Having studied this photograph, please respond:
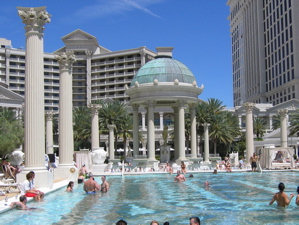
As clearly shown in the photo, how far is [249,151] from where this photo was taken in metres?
45.1

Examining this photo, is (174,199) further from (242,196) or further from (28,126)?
(28,126)

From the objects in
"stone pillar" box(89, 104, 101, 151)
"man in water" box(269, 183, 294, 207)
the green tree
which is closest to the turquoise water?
"man in water" box(269, 183, 294, 207)

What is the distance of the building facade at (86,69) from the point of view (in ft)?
412

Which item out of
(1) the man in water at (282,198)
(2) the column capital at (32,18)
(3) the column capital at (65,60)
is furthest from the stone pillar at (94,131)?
(1) the man in water at (282,198)

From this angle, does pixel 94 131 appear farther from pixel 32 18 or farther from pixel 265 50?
pixel 265 50

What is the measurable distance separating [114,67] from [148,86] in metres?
85.8

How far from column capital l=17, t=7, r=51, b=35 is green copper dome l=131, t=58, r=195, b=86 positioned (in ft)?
81.7

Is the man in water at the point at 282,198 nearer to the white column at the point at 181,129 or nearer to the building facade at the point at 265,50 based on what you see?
the white column at the point at 181,129

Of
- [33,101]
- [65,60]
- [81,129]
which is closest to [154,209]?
[33,101]

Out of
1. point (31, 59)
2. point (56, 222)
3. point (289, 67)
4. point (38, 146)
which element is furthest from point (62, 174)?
point (289, 67)

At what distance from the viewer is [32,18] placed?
20406 mm

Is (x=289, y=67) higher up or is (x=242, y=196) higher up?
(x=289, y=67)

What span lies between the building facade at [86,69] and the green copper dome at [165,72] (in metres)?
77.3

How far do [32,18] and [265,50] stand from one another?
10980 cm
